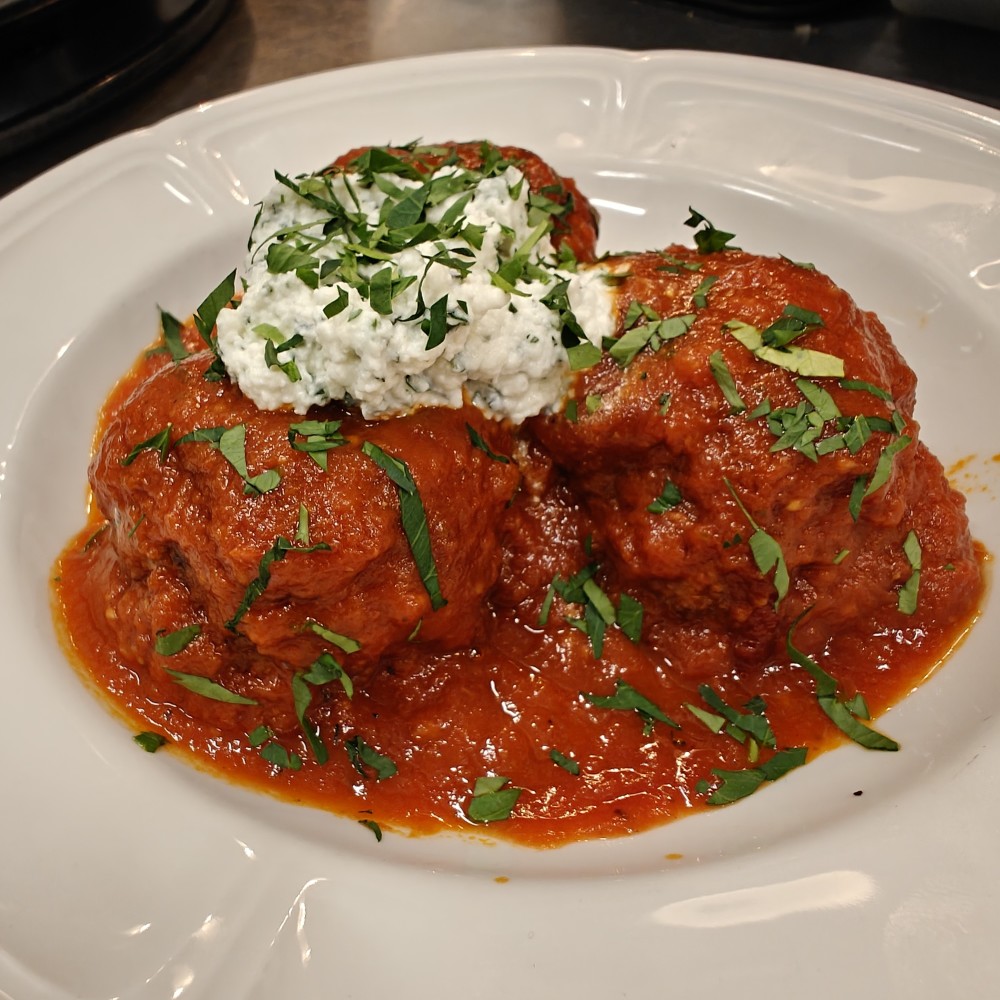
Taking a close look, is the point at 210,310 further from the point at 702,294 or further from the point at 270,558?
the point at 702,294

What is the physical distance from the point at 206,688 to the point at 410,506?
787 mm

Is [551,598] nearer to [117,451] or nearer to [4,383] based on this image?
[117,451]

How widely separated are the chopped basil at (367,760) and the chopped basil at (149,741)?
0.51 m

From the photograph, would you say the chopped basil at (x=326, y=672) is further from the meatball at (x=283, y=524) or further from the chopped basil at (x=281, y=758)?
the chopped basil at (x=281, y=758)

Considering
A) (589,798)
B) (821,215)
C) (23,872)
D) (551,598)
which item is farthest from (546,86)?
(23,872)

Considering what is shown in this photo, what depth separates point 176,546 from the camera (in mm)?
2459

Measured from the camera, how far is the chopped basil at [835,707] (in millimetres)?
2516

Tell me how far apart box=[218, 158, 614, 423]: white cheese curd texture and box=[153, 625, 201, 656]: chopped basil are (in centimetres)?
65

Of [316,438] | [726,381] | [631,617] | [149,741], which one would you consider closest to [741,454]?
[726,381]

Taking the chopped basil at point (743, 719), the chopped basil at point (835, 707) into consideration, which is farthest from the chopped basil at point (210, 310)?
the chopped basil at point (835, 707)

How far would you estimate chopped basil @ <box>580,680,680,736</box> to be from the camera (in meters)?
2.64

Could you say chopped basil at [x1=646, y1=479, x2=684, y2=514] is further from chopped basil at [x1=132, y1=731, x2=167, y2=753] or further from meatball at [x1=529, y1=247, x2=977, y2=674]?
chopped basil at [x1=132, y1=731, x2=167, y2=753]

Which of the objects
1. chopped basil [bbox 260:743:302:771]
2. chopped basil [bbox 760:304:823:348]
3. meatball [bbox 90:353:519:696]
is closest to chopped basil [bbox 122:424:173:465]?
meatball [bbox 90:353:519:696]

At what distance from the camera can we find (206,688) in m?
2.53
